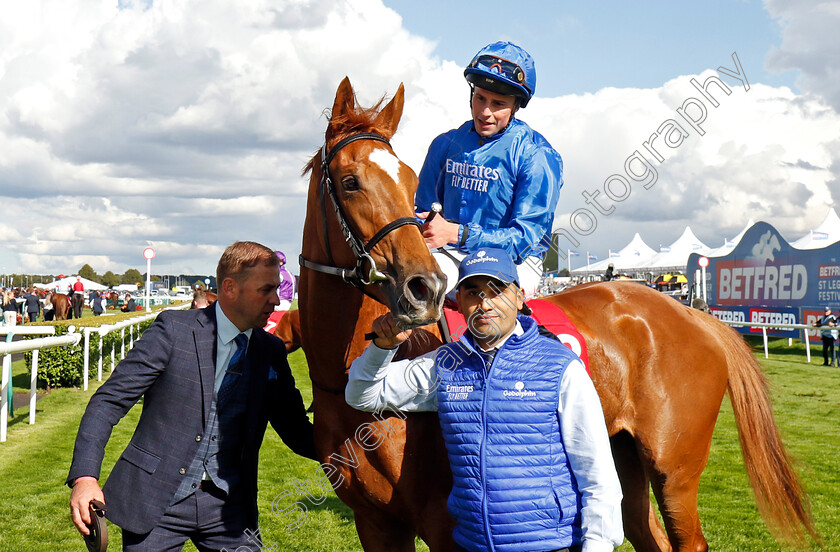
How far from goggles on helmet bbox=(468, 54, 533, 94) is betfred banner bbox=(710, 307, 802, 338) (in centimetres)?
1656

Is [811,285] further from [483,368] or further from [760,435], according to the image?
[483,368]

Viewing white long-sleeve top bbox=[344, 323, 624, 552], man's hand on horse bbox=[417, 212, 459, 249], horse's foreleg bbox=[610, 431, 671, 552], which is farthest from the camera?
horse's foreleg bbox=[610, 431, 671, 552]

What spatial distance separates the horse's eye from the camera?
2252 millimetres

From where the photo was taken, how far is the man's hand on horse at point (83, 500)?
2.00 meters

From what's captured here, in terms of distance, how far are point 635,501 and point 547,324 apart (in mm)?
1377

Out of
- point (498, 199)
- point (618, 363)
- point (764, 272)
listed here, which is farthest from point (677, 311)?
point (764, 272)

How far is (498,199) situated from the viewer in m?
2.69

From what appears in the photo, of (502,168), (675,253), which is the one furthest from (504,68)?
(675,253)

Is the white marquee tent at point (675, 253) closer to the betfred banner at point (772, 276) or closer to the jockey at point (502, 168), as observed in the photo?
the betfred banner at point (772, 276)

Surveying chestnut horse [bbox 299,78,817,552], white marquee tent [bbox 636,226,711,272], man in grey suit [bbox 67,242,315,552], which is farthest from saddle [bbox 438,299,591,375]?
white marquee tent [bbox 636,226,711,272]

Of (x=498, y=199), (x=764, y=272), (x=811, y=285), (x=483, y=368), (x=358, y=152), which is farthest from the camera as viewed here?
(x=764, y=272)

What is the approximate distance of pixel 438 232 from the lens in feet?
7.88

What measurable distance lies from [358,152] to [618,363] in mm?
1615

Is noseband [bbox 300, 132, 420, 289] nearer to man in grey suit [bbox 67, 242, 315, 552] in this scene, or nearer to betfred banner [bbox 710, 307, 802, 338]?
man in grey suit [bbox 67, 242, 315, 552]
